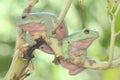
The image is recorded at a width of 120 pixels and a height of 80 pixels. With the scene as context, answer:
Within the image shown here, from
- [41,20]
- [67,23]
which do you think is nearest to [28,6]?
[41,20]

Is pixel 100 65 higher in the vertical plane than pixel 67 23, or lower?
higher

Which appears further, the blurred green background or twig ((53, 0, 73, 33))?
the blurred green background

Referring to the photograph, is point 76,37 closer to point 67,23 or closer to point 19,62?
point 19,62

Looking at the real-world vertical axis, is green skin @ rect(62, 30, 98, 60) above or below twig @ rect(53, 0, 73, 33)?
below

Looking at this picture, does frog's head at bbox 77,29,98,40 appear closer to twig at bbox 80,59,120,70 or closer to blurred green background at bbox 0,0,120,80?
twig at bbox 80,59,120,70

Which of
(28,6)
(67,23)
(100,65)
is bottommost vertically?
(67,23)

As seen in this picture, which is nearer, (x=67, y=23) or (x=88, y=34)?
(x=88, y=34)

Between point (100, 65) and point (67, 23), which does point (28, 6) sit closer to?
point (100, 65)

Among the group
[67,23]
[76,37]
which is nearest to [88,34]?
[76,37]

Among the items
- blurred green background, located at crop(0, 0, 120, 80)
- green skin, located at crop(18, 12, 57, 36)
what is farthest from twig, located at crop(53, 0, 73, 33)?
blurred green background, located at crop(0, 0, 120, 80)
